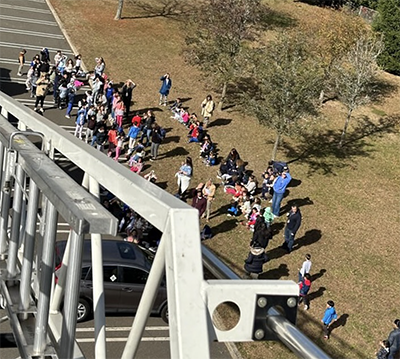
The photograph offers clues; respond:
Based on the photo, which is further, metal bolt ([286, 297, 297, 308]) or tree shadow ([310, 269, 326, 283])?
tree shadow ([310, 269, 326, 283])

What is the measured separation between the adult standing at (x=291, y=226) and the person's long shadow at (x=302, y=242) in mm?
248

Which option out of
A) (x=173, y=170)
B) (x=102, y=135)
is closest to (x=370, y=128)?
(x=173, y=170)

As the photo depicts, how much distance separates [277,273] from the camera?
1688 cm

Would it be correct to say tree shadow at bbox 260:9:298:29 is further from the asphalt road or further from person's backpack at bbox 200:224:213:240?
person's backpack at bbox 200:224:213:240

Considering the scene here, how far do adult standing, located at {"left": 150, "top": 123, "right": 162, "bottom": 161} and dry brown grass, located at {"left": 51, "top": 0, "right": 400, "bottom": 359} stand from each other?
0.38 metres

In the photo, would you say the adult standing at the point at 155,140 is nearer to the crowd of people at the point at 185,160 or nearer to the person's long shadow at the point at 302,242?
the crowd of people at the point at 185,160

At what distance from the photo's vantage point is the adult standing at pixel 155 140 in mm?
22328

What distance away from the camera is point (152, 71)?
3300cm

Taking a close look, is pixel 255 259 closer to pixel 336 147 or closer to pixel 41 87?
pixel 41 87

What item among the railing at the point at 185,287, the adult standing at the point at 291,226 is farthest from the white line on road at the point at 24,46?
the railing at the point at 185,287

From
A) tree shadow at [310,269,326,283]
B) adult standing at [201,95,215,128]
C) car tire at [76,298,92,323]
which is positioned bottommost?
tree shadow at [310,269,326,283]

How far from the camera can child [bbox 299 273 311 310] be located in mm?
15008

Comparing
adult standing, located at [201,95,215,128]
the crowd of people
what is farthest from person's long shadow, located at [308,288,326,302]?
adult standing, located at [201,95,215,128]

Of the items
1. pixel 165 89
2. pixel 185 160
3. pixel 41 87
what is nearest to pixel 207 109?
pixel 165 89
